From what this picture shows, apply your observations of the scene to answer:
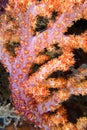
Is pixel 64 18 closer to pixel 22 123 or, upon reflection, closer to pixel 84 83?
pixel 84 83

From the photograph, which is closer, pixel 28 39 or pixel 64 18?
pixel 64 18

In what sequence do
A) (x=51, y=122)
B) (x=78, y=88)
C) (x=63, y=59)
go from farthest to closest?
(x=51, y=122), (x=78, y=88), (x=63, y=59)

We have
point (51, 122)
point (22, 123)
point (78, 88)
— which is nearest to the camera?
point (78, 88)

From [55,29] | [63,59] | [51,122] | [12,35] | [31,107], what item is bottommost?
[51,122]

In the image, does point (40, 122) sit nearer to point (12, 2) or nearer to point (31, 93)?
point (31, 93)

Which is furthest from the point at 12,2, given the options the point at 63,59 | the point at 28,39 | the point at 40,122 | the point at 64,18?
the point at 40,122

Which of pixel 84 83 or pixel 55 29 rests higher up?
pixel 55 29
